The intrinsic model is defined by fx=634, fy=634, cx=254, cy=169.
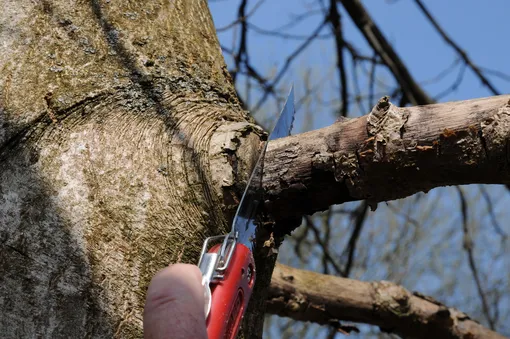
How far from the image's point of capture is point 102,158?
0.94 meters

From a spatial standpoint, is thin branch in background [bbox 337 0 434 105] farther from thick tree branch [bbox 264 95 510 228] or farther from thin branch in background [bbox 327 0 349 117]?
thick tree branch [bbox 264 95 510 228]

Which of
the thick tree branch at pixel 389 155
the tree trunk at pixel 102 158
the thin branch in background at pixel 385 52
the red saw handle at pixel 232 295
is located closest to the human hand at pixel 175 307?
the red saw handle at pixel 232 295

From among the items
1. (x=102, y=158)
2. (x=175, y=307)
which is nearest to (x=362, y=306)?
(x=102, y=158)

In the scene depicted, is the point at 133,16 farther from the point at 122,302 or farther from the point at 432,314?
the point at 432,314

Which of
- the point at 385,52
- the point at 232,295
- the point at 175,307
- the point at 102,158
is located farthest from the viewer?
the point at 385,52

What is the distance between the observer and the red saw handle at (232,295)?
789 mm

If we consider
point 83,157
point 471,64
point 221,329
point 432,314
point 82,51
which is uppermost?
point 471,64

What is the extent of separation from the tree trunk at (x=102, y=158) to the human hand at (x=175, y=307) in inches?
9.4

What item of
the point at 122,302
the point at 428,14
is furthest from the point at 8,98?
the point at 428,14

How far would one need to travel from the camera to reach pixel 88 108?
99cm

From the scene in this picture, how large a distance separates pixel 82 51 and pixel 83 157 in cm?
21

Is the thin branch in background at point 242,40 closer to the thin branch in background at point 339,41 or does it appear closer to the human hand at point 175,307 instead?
the thin branch in background at point 339,41

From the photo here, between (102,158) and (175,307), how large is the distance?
389 millimetres

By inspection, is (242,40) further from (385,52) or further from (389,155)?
(389,155)
